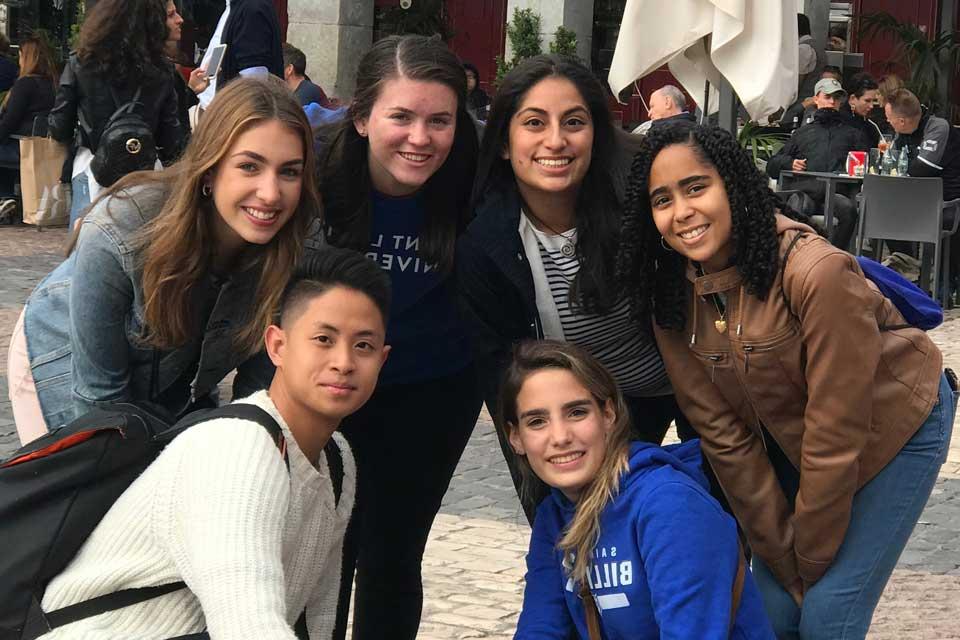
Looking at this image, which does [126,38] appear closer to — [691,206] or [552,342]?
[552,342]

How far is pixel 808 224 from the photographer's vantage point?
3234mm

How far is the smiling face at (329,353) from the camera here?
2926 mm

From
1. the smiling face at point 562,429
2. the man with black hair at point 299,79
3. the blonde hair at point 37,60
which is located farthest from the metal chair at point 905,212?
the smiling face at point 562,429

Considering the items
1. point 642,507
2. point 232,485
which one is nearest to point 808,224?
point 642,507

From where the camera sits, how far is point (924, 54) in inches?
698

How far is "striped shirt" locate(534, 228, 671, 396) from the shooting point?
351 centimetres

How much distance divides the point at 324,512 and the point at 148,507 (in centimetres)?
44

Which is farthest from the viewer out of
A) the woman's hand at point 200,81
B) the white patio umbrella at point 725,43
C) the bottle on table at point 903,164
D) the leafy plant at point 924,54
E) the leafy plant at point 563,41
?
the leafy plant at point 924,54

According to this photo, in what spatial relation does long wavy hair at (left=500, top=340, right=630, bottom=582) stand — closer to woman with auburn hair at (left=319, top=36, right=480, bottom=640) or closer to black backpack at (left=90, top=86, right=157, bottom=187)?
woman with auburn hair at (left=319, top=36, right=480, bottom=640)

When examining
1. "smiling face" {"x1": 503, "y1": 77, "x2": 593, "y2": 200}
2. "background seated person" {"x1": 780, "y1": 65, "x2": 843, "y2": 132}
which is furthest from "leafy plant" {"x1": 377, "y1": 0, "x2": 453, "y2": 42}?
"smiling face" {"x1": 503, "y1": 77, "x2": 593, "y2": 200}

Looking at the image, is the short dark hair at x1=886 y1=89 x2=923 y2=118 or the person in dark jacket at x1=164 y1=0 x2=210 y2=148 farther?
the short dark hair at x1=886 y1=89 x2=923 y2=118

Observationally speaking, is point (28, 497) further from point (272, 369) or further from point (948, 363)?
point (948, 363)

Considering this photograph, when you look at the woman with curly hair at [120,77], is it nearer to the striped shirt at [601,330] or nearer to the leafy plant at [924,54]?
the striped shirt at [601,330]

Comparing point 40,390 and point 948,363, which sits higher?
point 40,390
